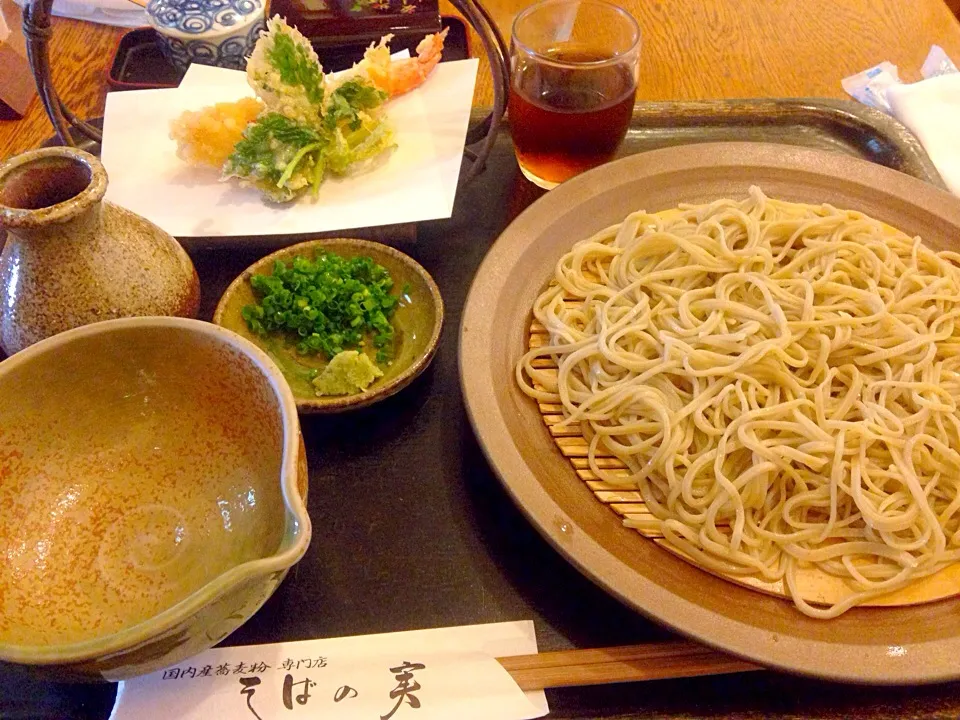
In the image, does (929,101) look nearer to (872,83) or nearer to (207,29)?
(872,83)

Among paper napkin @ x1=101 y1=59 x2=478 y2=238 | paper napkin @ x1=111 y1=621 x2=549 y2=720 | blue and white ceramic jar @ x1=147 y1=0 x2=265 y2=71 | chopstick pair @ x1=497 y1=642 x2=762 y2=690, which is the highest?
blue and white ceramic jar @ x1=147 y1=0 x2=265 y2=71

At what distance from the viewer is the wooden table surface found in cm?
231

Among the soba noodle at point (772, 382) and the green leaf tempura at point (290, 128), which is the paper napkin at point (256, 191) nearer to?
the green leaf tempura at point (290, 128)

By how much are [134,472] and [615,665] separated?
2.79 ft

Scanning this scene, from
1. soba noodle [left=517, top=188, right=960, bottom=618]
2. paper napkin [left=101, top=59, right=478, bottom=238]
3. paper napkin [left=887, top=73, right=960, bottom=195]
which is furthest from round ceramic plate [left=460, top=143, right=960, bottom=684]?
paper napkin [left=887, top=73, right=960, bottom=195]

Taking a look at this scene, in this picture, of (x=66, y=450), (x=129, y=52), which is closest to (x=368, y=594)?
(x=66, y=450)

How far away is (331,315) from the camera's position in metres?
1.45

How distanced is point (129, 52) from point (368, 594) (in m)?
2.17

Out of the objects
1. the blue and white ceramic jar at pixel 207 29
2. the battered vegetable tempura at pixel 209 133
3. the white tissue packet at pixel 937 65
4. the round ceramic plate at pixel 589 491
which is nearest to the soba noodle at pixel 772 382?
the round ceramic plate at pixel 589 491

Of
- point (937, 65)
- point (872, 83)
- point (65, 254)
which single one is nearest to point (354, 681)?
point (65, 254)

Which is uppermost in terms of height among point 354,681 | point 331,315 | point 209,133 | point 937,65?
point 937,65

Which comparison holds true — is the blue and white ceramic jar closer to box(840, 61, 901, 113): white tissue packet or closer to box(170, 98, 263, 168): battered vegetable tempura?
box(170, 98, 263, 168): battered vegetable tempura

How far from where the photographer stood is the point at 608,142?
173cm

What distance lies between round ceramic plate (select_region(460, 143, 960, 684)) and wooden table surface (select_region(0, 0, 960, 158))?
731 mm
